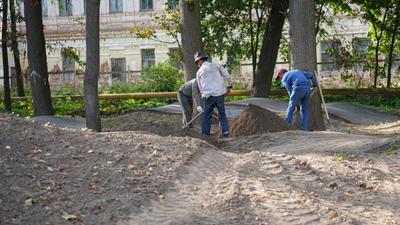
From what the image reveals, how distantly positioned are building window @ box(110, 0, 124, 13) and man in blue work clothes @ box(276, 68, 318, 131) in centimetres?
3061

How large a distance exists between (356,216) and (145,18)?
36993 mm

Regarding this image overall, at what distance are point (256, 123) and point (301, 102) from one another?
1168 millimetres

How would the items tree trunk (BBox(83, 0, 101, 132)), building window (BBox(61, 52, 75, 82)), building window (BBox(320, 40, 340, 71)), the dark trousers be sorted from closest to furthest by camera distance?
tree trunk (BBox(83, 0, 101, 132)), the dark trousers, building window (BBox(320, 40, 340, 71)), building window (BBox(61, 52, 75, 82))

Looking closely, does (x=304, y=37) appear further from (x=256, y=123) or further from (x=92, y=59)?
(x=92, y=59)

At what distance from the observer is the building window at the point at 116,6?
43.2 m

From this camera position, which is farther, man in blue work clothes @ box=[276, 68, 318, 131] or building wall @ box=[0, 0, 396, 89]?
building wall @ box=[0, 0, 396, 89]

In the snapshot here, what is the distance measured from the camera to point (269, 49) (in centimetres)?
2330

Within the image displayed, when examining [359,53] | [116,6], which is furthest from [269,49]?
[116,6]

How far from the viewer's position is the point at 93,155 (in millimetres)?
7684

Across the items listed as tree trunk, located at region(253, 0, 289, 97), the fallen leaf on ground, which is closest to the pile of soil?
the fallen leaf on ground

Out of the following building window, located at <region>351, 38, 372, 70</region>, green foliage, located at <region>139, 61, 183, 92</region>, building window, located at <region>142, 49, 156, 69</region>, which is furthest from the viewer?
building window, located at <region>142, 49, 156, 69</region>

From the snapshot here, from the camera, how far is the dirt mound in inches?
516

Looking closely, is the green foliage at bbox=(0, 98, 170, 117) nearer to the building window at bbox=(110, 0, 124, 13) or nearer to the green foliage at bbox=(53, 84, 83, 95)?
the green foliage at bbox=(53, 84, 83, 95)

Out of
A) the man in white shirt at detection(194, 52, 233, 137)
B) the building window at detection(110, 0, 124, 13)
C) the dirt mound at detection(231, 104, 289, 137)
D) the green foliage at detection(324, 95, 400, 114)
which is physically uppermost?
the building window at detection(110, 0, 124, 13)
